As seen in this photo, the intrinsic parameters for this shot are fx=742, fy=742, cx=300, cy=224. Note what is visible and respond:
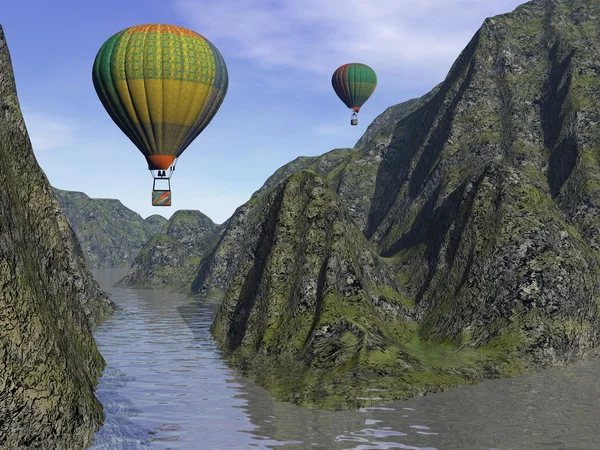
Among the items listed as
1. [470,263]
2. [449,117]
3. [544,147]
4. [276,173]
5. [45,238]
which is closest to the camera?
[45,238]

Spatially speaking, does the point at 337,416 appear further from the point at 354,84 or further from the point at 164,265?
the point at 164,265

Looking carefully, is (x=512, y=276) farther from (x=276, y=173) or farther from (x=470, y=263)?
(x=276, y=173)

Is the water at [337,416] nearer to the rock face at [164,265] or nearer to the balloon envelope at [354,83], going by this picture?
the rock face at [164,265]

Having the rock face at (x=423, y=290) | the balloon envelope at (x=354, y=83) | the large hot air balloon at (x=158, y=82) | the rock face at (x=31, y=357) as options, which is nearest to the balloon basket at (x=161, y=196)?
the large hot air balloon at (x=158, y=82)

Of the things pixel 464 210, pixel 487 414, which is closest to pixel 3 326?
pixel 487 414

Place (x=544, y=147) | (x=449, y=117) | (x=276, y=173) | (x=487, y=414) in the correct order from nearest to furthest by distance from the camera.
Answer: (x=487, y=414) < (x=544, y=147) < (x=449, y=117) < (x=276, y=173)

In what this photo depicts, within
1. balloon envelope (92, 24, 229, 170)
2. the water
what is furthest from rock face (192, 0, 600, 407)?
balloon envelope (92, 24, 229, 170)
